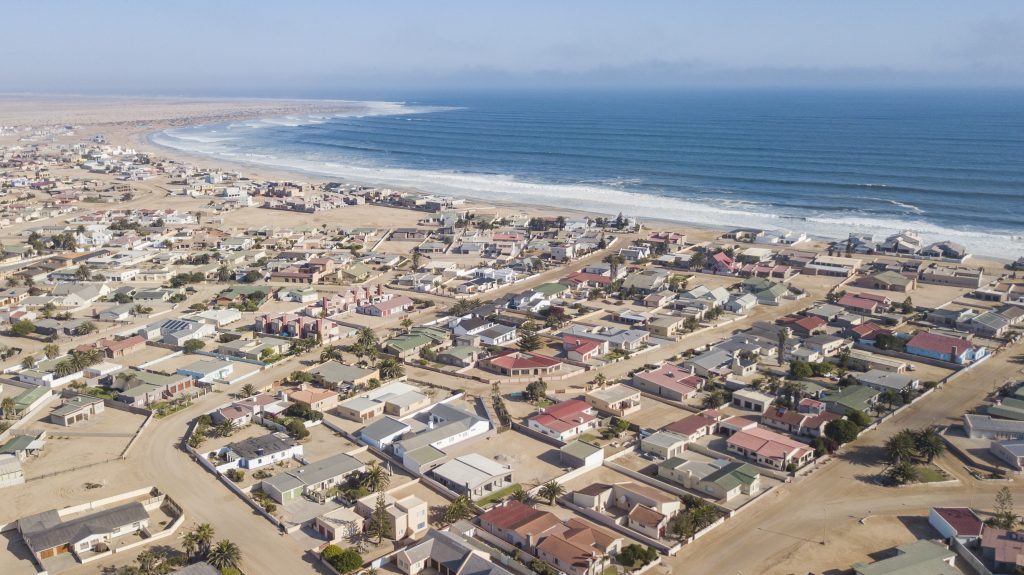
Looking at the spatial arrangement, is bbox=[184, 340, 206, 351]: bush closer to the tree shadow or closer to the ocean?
the tree shadow

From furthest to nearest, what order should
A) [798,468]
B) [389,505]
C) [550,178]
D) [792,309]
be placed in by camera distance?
[550,178] < [792,309] < [798,468] < [389,505]

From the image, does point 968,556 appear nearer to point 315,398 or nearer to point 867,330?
point 867,330

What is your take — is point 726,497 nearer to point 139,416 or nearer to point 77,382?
point 139,416

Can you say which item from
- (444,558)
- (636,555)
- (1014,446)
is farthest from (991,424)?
(444,558)

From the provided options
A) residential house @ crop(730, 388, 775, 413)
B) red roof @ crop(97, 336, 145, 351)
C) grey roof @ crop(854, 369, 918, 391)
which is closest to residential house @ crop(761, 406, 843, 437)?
residential house @ crop(730, 388, 775, 413)

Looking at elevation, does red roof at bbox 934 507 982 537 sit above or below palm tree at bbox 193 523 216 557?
above

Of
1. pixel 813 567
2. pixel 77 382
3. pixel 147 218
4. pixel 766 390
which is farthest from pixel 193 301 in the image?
pixel 813 567

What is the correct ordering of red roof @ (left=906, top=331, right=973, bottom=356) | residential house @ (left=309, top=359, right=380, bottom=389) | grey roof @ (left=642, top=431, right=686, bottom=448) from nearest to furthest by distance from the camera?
1. grey roof @ (left=642, top=431, right=686, bottom=448)
2. residential house @ (left=309, top=359, right=380, bottom=389)
3. red roof @ (left=906, top=331, right=973, bottom=356)
